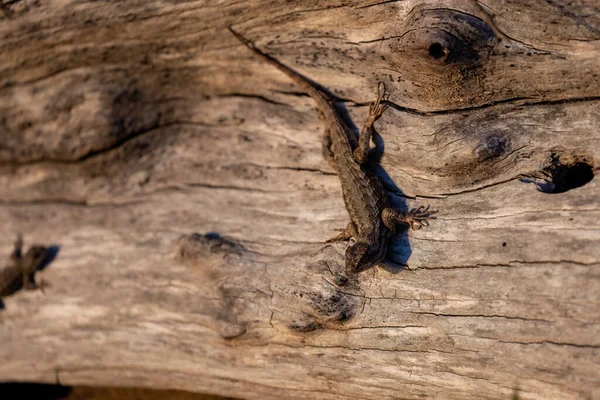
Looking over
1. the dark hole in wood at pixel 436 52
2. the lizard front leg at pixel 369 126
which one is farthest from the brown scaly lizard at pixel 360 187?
the dark hole in wood at pixel 436 52

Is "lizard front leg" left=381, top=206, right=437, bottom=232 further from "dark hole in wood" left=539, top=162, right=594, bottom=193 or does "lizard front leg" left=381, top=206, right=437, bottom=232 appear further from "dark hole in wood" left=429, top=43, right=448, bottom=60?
"dark hole in wood" left=429, top=43, right=448, bottom=60

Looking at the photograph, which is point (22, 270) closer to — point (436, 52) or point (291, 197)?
point (291, 197)

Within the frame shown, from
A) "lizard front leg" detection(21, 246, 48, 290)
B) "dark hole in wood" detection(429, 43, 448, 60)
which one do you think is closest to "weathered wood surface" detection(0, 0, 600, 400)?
"dark hole in wood" detection(429, 43, 448, 60)

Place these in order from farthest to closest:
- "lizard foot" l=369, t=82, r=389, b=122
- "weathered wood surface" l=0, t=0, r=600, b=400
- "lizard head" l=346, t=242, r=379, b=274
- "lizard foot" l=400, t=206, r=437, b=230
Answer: "lizard foot" l=369, t=82, r=389, b=122 → "lizard foot" l=400, t=206, r=437, b=230 → "lizard head" l=346, t=242, r=379, b=274 → "weathered wood surface" l=0, t=0, r=600, b=400

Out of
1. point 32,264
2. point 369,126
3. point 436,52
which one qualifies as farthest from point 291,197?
point 32,264

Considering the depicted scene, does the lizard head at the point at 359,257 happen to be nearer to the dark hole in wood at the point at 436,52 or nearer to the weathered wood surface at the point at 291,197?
the weathered wood surface at the point at 291,197

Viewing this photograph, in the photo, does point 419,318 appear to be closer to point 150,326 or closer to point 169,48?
point 150,326

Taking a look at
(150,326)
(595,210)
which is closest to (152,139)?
(150,326)
